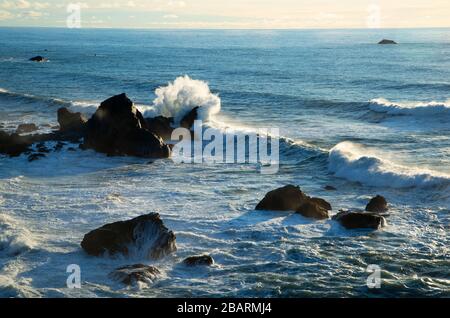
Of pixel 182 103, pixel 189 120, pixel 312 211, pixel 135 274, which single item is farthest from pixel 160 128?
pixel 135 274

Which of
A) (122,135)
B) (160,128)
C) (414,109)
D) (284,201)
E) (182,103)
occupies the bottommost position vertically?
(284,201)

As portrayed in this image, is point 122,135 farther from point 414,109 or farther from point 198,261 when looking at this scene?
point 414,109

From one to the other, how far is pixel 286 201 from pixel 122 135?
12.8m

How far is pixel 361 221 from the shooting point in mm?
19312

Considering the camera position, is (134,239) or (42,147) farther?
(42,147)

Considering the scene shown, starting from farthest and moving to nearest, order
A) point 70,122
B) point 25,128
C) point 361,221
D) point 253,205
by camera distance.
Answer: point 25,128 < point 70,122 < point 253,205 < point 361,221

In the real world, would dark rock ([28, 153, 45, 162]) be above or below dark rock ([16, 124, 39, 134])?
below

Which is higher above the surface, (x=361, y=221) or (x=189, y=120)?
(x=189, y=120)

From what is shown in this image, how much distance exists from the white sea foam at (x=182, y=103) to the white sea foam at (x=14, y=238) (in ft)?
76.3

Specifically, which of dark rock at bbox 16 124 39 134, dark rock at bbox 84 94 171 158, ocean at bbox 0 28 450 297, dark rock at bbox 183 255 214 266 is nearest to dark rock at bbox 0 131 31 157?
ocean at bbox 0 28 450 297

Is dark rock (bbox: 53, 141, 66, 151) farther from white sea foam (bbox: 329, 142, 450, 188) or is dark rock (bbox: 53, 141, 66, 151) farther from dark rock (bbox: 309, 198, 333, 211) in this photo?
dark rock (bbox: 309, 198, 333, 211)

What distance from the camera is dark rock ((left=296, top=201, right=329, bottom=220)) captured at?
2033 cm

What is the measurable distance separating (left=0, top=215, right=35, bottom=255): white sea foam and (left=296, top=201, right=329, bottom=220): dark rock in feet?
28.9

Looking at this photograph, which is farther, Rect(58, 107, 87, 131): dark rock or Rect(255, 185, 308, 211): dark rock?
Rect(58, 107, 87, 131): dark rock
